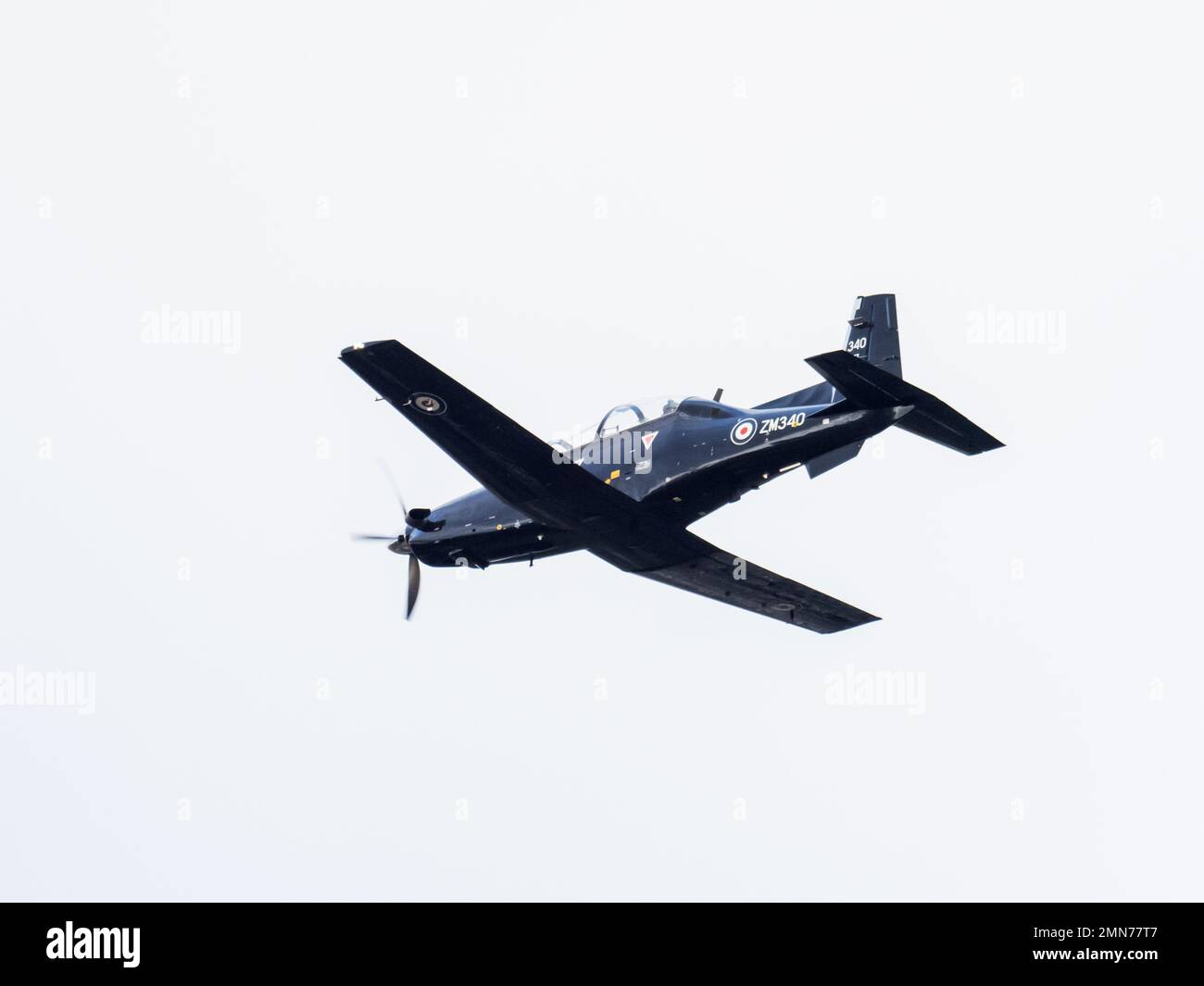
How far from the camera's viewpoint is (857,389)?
80.6 feet

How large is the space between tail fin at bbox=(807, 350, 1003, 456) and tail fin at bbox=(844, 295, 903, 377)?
27.6 inches

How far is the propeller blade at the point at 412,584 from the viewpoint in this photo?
29.7 m

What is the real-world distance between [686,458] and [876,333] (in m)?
3.17

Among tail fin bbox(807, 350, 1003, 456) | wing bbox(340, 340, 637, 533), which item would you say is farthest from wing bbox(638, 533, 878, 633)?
tail fin bbox(807, 350, 1003, 456)

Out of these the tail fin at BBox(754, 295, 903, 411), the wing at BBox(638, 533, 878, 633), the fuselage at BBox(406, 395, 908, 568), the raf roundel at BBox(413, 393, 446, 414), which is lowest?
the wing at BBox(638, 533, 878, 633)

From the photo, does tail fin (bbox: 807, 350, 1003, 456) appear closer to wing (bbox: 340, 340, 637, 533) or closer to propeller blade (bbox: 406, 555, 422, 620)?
wing (bbox: 340, 340, 637, 533)

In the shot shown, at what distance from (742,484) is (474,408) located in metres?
3.84

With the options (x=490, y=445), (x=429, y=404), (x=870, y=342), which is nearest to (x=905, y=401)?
(x=870, y=342)

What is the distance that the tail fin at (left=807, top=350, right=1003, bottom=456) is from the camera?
24.1 m

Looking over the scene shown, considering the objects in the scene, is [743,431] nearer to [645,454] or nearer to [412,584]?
[645,454]

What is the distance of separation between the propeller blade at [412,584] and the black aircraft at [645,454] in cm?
4

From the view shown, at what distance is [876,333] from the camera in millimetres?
26656

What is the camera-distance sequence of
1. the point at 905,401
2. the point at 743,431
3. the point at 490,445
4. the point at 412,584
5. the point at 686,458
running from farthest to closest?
the point at 412,584, the point at 686,458, the point at 743,431, the point at 490,445, the point at 905,401
